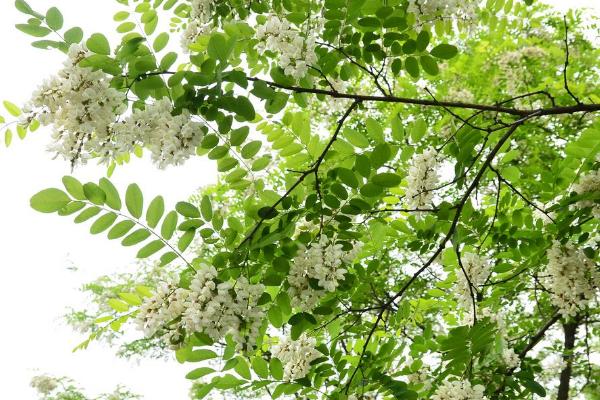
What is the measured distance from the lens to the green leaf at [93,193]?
141cm

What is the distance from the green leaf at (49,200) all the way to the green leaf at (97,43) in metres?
0.38

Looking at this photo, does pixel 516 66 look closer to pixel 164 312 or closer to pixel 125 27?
pixel 125 27

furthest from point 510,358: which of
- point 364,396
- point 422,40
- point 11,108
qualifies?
point 11,108

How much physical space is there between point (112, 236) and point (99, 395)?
8009 millimetres

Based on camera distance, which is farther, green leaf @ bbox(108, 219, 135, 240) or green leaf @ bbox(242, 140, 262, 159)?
green leaf @ bbox(242, 140, 262, 159)

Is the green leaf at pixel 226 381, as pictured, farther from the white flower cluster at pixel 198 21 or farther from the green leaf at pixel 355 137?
the white flower cluster at pixel 198 21

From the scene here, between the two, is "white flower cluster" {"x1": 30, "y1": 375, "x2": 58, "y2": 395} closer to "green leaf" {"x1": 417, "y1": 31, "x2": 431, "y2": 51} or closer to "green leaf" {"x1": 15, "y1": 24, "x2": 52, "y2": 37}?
"green leaf" {"x1": 15, "y1": 24, "x2": 52, "y2": 37}

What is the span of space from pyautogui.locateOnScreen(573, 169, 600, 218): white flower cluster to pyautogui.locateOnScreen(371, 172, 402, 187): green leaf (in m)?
0.72

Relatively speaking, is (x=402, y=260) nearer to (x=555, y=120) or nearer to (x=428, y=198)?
(x=555, y=120)

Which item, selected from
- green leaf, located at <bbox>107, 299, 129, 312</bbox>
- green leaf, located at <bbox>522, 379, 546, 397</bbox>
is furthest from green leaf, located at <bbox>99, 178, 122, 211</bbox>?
green leaf, located at <bbox>522, 379, 546, 397</bbox>

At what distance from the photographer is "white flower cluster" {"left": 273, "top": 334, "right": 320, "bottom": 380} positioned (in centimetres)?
194

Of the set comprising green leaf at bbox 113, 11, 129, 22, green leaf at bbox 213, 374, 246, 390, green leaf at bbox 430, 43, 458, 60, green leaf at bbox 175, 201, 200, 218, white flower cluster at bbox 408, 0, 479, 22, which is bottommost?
green leaf at bbox 213, 374, 246, 390

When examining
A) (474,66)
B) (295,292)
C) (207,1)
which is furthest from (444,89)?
(295,292)

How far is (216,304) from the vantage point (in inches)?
52.5
